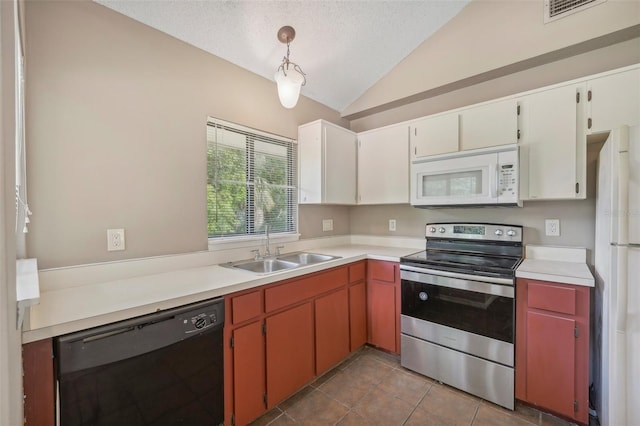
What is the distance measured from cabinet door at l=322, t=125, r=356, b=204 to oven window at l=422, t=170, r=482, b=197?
77cm

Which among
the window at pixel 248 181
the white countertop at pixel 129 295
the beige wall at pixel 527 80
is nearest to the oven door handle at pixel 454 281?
the white countertop at pixel 129 295

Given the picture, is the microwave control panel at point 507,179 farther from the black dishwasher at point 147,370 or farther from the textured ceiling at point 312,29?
the black dishwasher at point 147,370

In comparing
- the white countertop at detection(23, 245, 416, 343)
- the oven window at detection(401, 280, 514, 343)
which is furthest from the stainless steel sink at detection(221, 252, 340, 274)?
the oven window at detection(401, 280, 514, 343)

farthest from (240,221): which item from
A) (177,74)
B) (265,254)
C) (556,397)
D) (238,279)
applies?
(556,397)

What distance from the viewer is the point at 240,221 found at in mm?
2289

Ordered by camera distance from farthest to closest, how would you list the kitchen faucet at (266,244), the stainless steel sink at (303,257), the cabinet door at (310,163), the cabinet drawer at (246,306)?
1. the cabinet door at (310,163)
2. the stainless steel sink at (303,257)
3. the kitchen faucet at (266,244)
4. the cabinet drawer at (246,306)

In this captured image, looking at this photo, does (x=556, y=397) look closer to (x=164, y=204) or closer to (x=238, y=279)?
(x=238, y=279)

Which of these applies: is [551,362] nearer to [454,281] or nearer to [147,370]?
[454,281]

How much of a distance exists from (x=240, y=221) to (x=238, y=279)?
0.78m

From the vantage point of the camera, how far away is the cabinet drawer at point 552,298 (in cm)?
162

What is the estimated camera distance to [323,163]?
2.59m

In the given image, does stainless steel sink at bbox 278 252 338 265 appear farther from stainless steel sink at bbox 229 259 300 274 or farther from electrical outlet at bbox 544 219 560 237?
electrical outlet at bbox 544 219 560 237

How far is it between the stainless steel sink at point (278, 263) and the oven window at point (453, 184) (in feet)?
3.27

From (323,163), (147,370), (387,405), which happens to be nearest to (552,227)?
(387,405)
